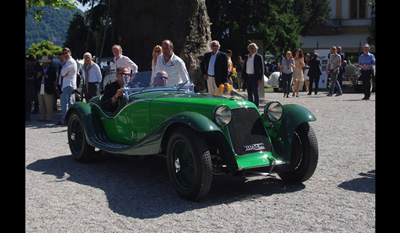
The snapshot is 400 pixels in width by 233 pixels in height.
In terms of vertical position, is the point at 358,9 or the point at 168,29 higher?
the point at 358,9

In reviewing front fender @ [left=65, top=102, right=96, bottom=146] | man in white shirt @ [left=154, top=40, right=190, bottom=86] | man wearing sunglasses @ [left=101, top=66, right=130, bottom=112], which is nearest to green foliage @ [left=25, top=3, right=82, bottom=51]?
man in white shirt @ [left=154, top=40, right=190, bottom=86]

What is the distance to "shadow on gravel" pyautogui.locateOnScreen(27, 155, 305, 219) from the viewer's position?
510cm

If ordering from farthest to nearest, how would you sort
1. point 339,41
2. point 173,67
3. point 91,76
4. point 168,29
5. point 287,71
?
point 339,41 < point 287,71 < point 168,29 < point 91,76 < point 173,67

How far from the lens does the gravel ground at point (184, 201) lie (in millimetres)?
4441

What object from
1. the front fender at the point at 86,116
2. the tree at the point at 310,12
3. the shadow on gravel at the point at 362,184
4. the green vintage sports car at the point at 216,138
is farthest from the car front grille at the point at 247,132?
the tree at the point at 310,12

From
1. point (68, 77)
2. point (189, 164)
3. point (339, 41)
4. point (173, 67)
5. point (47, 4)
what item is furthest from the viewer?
point (339, 41)

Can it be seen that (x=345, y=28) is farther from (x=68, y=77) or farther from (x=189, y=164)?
(x=189, y=164)

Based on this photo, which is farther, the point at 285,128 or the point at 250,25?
the point at 250,25

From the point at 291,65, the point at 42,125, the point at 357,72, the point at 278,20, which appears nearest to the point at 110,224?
the point at 42,125

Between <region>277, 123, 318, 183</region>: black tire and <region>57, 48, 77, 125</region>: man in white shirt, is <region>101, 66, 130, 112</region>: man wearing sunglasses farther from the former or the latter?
<region>57, 48, 77, 125</region>: man in white shirt

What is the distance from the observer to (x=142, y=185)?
6.05 metres

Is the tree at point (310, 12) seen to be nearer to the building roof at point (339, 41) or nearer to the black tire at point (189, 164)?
the building roof at point (339, 41)

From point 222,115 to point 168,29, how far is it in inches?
370

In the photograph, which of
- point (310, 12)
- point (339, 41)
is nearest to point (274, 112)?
point (310, 12)
